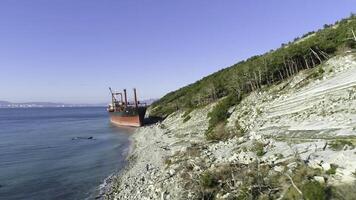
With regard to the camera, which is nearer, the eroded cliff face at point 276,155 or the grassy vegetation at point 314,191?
the grassy vegetation at point 314,191

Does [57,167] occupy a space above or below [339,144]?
below

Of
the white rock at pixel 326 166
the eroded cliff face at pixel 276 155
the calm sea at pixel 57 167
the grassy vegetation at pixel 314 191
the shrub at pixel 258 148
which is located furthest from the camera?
the calm sea at pixel 57 167

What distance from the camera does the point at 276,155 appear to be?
2430 cm

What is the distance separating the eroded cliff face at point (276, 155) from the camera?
63.7ft

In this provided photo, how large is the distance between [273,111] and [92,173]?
21771mm

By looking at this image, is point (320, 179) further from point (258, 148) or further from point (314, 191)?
point (258, 148)

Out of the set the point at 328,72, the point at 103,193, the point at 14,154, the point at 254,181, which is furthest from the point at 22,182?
the point at 328,72

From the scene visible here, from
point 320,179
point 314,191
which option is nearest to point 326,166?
point 320,179

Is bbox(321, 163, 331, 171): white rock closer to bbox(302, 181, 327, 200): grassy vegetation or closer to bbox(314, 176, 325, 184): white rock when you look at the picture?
bbox(314, 176, 325, 184): white rock

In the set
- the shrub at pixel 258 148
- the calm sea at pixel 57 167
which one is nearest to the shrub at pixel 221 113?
the calm sea at pixel 57 167

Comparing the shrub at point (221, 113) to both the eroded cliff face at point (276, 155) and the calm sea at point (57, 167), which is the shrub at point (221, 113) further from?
the calm sea at point (57, 167)

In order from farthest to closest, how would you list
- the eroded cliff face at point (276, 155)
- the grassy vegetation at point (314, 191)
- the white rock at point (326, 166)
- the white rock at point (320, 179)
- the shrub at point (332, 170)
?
1. the eroded cliff face at point (276, 155)
2. the white rock at point (326, 166)
3. the shrub at point (332, 170)
4. the white rock at point (320, 179)
5. the grassy vegetation at point (314, 191)

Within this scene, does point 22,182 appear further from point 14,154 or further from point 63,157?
point 14,154

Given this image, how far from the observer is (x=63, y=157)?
5225 cm
